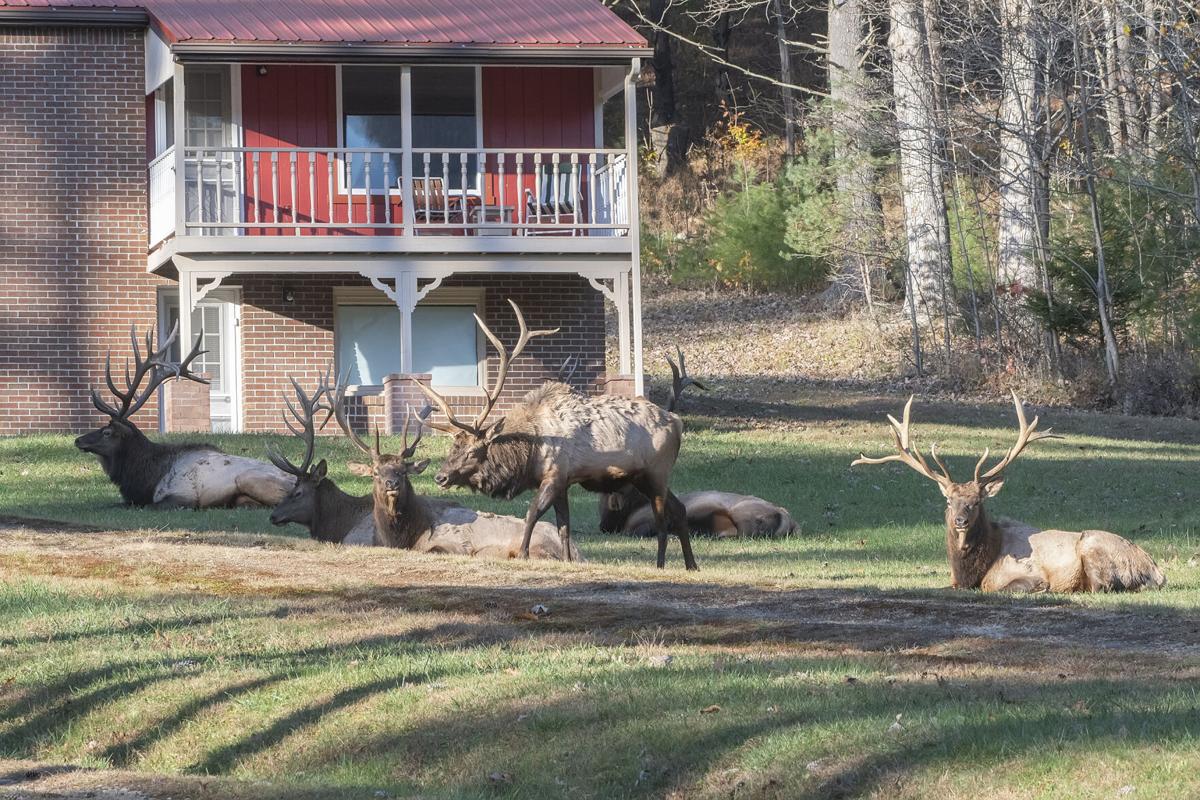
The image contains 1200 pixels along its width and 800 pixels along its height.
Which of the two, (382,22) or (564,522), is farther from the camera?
(382,22)

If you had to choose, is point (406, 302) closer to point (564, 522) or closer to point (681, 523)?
point (564, 522)

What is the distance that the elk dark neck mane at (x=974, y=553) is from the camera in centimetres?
1348

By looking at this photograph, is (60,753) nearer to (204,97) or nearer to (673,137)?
(204,97)

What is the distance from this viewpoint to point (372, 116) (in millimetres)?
27938

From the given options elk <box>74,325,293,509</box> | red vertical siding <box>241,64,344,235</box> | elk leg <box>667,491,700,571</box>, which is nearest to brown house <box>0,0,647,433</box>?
red vertical siding <box>241,64,344,235</box>

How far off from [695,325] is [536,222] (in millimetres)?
13589

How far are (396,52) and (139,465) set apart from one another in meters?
8.07

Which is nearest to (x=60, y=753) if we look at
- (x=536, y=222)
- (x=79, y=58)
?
(x=536, y=222)

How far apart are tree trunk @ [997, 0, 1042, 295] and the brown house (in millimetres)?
6792

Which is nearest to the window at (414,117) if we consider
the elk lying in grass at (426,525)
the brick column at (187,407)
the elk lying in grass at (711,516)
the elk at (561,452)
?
the brick column at (187,407)

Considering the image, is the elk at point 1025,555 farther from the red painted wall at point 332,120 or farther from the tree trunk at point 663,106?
the tree trunk at point 663,106

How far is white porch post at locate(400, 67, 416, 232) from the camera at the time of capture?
25547 millimetres

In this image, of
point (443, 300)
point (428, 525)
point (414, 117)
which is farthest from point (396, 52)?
point (428, 525)

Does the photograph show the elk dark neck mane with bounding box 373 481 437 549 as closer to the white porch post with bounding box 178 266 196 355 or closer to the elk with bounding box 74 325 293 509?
the elk with bounding box 74 325 293 509
